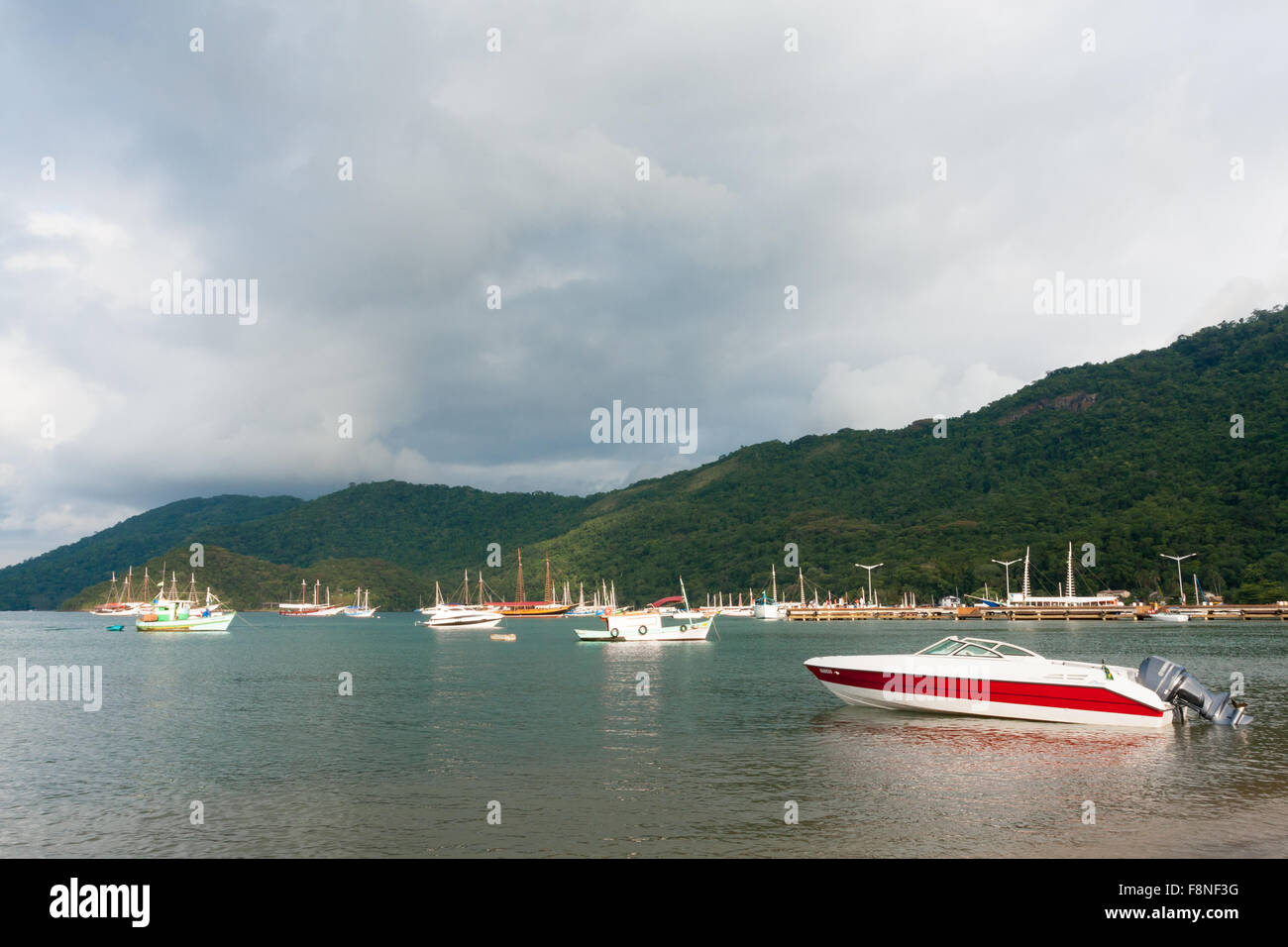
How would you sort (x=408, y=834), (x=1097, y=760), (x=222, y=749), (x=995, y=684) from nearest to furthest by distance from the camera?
(x=408, y=834)
(x=1097, y=760)
(x=222, y=749)
(x=995, y=684)

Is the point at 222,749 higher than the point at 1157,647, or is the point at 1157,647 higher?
the point at 222,749

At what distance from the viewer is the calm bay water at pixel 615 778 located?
1650cm

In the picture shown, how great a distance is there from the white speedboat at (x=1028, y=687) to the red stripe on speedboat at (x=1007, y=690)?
3 centimetres

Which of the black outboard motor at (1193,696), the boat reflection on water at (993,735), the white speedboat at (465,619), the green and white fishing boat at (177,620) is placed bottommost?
the white speedboat at (465,619)

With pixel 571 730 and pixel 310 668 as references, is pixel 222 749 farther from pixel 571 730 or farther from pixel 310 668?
pixel 310 668

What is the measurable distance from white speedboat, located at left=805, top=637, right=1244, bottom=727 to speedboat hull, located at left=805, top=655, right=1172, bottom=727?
3 centimetres

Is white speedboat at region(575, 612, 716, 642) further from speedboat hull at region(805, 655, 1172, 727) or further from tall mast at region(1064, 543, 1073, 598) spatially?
tall mast at region(1064, 543, 1073, 598)

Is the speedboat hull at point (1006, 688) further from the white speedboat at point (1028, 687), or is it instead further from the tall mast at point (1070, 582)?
the tall mast at point (1070, 582)

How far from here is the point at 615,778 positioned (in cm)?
2245

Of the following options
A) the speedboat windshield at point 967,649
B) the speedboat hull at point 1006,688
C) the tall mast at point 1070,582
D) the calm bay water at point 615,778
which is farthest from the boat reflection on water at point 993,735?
the tall mast at point 1070,582
